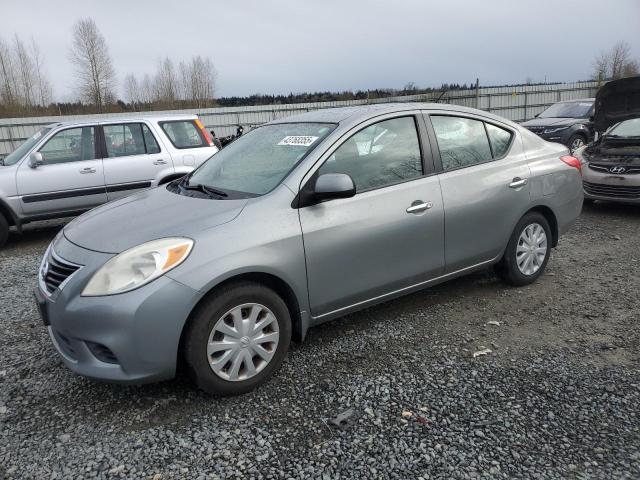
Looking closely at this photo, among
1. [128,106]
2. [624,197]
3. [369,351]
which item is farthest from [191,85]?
[369,351]

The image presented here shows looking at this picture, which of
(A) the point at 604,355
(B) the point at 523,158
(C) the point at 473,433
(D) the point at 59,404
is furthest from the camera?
(B) the point at 523,158

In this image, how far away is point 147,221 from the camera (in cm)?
295

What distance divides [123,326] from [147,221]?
72cm

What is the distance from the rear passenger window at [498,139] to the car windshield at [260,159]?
1545 millimetres

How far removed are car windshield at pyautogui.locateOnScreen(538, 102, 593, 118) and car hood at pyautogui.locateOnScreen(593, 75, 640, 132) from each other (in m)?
4.67

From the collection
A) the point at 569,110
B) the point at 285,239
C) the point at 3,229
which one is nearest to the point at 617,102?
the point at 569,110

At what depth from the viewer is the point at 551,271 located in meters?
4.88

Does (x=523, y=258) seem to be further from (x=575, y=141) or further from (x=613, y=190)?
(x=575, y=141)

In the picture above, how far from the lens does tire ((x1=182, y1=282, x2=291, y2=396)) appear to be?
2666mm

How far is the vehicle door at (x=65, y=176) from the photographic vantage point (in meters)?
6.54

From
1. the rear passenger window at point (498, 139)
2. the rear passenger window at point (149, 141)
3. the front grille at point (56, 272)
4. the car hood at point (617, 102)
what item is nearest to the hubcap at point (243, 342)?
the front grille at point (56, 272)

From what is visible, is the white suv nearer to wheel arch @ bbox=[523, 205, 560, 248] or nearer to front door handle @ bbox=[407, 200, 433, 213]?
front door handle @ bbox=[407, 200, 433, 213]

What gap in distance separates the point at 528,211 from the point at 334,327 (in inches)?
79.4

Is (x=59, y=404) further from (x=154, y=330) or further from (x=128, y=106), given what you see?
(x=128, y=106)
